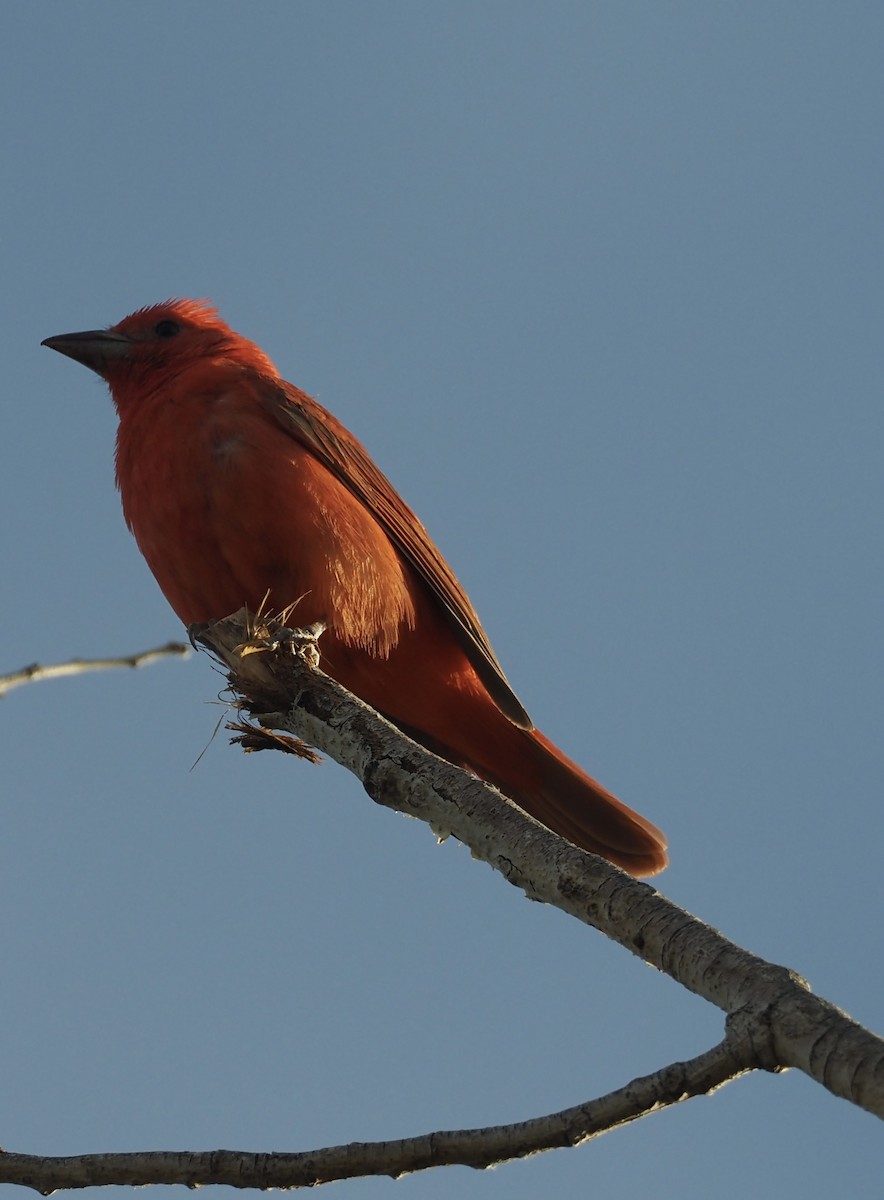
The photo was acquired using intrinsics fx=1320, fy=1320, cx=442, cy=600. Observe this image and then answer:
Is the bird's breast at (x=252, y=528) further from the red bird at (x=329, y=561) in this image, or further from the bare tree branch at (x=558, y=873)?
the bare tree branch at (x=558, y=873)

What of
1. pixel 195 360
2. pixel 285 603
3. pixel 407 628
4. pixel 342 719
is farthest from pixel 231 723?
pixel 195 360

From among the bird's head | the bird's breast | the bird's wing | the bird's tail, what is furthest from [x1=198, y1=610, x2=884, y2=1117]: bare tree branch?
the bird's head

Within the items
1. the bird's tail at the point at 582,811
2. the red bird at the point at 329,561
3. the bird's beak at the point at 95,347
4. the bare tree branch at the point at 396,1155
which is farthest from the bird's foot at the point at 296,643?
the bird's beak at the point at 95,347

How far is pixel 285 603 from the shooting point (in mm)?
5207

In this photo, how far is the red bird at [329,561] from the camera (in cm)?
520

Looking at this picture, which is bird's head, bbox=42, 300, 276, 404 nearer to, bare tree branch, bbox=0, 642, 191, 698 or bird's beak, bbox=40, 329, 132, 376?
bird's beak, bbox=40, 329, 132, 376

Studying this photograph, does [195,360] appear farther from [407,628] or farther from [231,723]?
[231,723]

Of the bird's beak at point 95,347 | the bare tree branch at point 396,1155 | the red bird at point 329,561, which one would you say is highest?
the bird's beak at point 95,347

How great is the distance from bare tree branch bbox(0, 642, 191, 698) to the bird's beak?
11.1 feet

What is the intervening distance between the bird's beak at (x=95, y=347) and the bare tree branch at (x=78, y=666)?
3.40m

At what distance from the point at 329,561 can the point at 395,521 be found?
25.9 inches

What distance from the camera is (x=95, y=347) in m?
6.61

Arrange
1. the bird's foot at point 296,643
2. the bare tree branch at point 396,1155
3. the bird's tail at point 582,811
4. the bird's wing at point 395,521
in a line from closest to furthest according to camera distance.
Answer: the bare tree branch at point 396,1155, the bird's foot at point 296,643, the bird's tail at point 582,811, the bird's wing at point 395,521

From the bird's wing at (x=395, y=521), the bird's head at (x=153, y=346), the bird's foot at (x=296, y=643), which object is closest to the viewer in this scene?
the bird's foot at (x=296, y=643)
